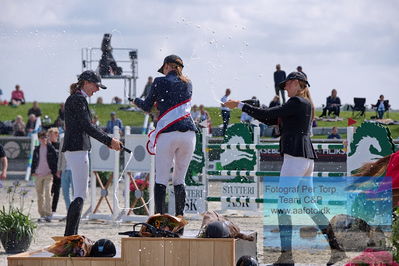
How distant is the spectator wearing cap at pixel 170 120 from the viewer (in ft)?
25.9

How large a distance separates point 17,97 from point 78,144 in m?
33.5

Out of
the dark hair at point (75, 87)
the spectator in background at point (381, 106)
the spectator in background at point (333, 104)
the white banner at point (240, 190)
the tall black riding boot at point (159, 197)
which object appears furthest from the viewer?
the spectator in background at point (333, 104)

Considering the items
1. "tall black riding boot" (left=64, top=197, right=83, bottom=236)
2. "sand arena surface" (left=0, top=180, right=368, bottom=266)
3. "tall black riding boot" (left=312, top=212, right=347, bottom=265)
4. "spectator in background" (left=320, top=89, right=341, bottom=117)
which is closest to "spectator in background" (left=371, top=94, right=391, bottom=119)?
"spectator in background" (left=320, top=89, right=341, bottom=117)

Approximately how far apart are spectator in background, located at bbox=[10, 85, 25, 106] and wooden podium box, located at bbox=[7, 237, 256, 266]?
113ft

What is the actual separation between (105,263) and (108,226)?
22.9 ft

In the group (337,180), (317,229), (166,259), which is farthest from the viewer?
(337,180)

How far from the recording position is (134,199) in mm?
14516

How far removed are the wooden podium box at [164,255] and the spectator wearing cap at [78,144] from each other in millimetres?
1628

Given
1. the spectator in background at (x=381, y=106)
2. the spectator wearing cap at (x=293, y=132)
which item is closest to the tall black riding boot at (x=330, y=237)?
the spectator wearing cap at (x=293, y=132)

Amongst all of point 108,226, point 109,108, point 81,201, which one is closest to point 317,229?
point 81,201

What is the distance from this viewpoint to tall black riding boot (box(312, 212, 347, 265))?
317 inches

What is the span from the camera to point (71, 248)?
6.63 meters

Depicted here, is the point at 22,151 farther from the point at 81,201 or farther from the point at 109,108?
the point at 81,201

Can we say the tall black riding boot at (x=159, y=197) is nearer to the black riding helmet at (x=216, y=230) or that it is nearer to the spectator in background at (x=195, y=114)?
the black riding helmet at (x=216, y=230)
